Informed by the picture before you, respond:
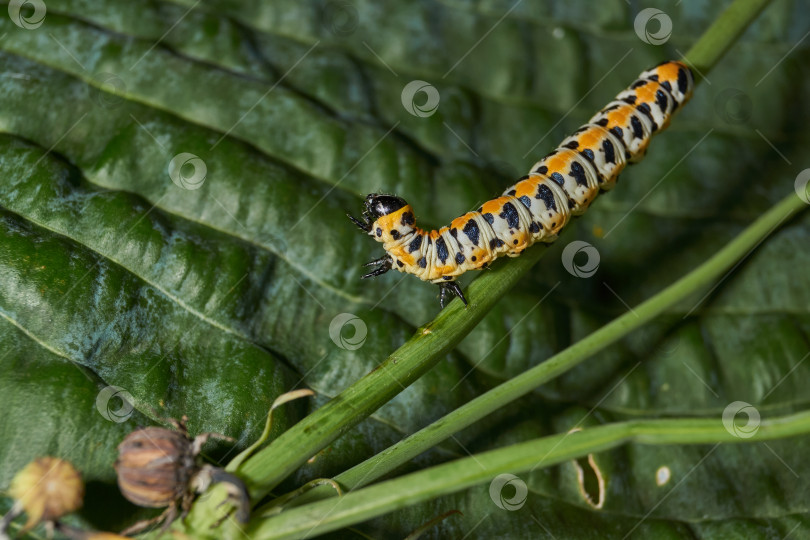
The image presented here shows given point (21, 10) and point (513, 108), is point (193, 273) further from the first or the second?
point (513, 108)

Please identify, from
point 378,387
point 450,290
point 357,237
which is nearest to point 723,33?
point 450,290
